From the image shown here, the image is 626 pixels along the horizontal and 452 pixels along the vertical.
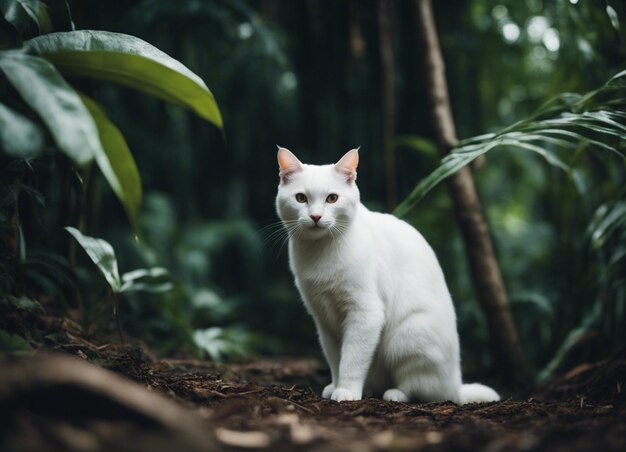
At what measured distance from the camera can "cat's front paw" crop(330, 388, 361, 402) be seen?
2297 millimetres

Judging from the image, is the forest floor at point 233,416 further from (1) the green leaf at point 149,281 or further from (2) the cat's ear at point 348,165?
(2) the cat's ear at point 348,165

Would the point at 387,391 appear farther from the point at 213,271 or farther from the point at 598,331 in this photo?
the point at 213,271

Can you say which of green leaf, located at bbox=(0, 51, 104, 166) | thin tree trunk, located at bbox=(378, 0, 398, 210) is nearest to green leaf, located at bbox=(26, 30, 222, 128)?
green leaf, located at bbox=(0, 51, 104, 166)

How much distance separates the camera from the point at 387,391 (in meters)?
2.63

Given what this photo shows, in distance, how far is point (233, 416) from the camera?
5.33 ft

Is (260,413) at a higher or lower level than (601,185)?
lower

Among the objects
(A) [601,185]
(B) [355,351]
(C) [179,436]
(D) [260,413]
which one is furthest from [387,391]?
(A) [601,185]

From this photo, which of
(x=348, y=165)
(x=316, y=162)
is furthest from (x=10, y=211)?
(x=316, y=162)

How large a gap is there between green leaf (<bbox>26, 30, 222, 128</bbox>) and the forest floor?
938 mm

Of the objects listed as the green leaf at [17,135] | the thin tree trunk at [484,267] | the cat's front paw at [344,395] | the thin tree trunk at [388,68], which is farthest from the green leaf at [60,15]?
the thin tree trunk at [388,68]

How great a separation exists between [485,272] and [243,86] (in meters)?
3.36

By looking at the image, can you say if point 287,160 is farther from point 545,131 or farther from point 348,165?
point 545,131

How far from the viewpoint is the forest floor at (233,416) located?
113 centimetres

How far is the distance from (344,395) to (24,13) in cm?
203
